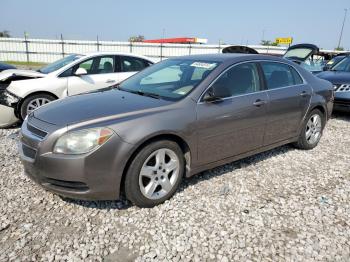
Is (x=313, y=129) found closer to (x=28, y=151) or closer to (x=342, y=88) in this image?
(x=342, y=88)

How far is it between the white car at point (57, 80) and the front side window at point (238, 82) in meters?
3.60

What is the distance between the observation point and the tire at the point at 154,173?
298cm

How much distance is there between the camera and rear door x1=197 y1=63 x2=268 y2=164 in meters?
3.44

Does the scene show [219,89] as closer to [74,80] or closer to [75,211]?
[75,211]

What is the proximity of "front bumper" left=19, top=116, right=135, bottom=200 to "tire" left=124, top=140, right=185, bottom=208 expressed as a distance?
5.6 inches

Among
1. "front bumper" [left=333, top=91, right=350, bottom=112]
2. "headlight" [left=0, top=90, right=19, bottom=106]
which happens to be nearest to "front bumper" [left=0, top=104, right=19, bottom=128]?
"headlight" [left=0, top=90, right=19, bottom=106]

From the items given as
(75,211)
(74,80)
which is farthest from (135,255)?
(74,80)

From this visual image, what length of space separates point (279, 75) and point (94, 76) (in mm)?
3927

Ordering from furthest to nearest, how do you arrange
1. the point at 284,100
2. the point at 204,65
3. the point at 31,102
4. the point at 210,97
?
the point at 31,102, the point at 284,100, the point at 204,65, the point at 210,97

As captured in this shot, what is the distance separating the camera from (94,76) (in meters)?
6.63

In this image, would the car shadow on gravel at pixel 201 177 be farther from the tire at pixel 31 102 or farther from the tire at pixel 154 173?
the tire at pixel 31 102

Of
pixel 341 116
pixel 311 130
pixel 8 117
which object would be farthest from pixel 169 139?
pixel 341 116

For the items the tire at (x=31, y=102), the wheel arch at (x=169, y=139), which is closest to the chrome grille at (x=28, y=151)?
the wheel arch at (x=169, y=139)

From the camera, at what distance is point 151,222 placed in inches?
117
